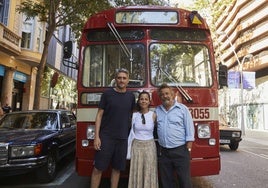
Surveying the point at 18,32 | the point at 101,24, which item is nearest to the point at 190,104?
the point at 101,24

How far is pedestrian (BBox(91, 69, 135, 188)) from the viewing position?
182 inches

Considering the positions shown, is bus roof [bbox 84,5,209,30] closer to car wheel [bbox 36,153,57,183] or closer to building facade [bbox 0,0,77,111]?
car wheel [bbox 36,153,57,183]

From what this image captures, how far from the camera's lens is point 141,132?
4527 millimetres

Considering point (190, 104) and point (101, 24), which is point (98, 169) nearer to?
point (190, 104)

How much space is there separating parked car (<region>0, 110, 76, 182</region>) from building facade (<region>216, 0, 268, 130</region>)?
71.1 ft

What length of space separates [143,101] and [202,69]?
1555 mm

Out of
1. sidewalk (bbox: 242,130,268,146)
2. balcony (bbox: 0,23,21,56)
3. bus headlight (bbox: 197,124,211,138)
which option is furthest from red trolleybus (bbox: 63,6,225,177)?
sidewalk (bbox: 242,130,268,146)

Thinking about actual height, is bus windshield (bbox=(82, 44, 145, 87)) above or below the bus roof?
below

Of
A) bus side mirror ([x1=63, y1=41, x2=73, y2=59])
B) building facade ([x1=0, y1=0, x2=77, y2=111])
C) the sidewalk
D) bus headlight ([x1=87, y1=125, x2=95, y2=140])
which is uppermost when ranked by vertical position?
building facade ([x1=0, y1=0, x2=77, y2=111])

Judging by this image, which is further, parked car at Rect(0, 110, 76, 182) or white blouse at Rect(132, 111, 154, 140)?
parked car at Rect(0, 110, 76, 182)

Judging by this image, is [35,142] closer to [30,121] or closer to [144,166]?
[30,121]

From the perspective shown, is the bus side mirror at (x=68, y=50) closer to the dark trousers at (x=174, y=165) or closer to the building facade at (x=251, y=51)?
the dark trousers at (x=174, y=165)

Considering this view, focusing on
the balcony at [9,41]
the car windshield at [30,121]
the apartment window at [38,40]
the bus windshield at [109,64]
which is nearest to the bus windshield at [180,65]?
the bus windshield at [109,64]

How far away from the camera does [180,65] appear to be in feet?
17.9
